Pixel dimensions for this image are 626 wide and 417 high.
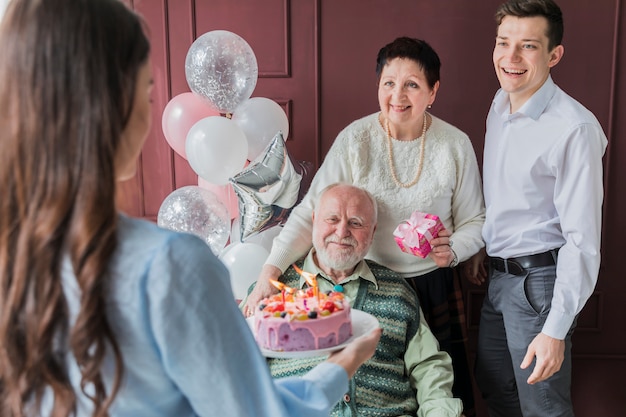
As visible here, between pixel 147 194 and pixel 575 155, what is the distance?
6.40ft

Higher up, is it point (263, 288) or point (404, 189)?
point (404, 189)

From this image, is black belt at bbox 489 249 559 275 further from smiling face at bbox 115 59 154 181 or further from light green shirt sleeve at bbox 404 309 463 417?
smiling face at bbox 115 59 154 181

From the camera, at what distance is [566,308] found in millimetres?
1883

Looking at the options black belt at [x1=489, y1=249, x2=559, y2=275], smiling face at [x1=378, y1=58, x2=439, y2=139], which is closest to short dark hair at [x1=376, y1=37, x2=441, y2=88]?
smiling face at [x1=378, y1=58, x2=439, y2=139]

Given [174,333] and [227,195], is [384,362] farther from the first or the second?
[174,333]

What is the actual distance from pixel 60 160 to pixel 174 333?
24 centimetres

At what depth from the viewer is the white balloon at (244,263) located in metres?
2.32

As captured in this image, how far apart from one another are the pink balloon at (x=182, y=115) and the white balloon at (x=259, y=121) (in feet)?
0.46

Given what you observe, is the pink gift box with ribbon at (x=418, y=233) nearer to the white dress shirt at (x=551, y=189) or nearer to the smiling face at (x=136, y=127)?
the white dress shirt at (x=551, y=189)

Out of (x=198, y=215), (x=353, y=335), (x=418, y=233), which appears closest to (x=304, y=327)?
(x=353, y=335)

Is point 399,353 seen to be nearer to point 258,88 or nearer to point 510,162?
point 510,162

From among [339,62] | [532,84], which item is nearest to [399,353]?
[532,84]

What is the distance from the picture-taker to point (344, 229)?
6.83ft

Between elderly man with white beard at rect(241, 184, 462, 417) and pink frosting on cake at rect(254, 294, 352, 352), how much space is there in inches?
14.8
